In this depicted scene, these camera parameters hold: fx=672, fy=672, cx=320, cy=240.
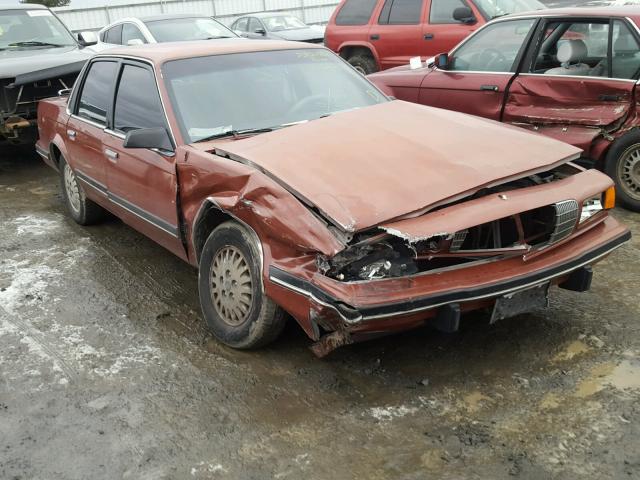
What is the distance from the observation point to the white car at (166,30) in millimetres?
10930

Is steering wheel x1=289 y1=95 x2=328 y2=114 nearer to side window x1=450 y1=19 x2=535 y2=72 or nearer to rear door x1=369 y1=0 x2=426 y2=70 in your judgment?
side window x1=450 y1=19 x2=535 y2=72

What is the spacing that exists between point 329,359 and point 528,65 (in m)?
3.81

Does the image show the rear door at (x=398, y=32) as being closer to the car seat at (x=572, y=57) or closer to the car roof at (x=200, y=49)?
the car seat at (x=572, y=57)

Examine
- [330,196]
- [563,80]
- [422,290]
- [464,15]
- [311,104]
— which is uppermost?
[464,15]

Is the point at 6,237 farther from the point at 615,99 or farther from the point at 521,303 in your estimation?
the point at 615,99

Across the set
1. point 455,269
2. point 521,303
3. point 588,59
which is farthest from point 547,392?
point 588,59

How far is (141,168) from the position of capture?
14.8 feet

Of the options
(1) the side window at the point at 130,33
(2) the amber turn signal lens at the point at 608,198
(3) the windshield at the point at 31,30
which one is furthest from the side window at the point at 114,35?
(2) the amber turn signal lens at the point at 608,198

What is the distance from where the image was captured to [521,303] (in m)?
3.37

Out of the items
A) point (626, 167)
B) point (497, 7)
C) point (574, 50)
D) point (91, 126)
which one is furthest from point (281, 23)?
point (626, 167)

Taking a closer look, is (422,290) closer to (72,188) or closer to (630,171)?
(630,171)

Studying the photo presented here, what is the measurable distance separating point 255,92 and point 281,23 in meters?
12.8

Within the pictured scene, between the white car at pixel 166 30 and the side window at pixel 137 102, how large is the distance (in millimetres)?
6203

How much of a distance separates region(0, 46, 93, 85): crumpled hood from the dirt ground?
4114 millimetres
